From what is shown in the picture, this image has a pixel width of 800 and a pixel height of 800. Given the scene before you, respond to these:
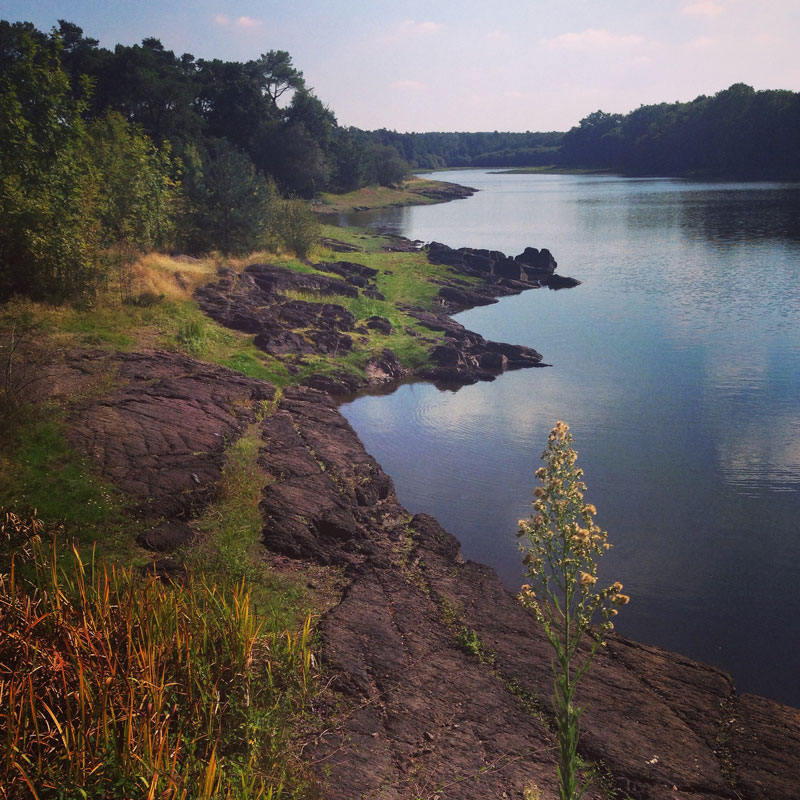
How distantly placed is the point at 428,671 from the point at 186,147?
39.7 metres

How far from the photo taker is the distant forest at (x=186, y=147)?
771 inches

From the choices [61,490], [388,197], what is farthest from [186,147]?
[388,197]

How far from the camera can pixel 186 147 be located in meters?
41.2

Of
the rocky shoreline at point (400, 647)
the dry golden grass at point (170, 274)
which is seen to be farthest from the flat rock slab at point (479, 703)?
the dry golden grass at point (170, 274)

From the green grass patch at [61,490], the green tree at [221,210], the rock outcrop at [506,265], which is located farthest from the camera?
the rock outcrop at [506,265]

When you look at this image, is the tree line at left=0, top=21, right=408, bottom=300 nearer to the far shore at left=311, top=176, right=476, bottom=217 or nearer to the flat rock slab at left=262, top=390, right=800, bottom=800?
the flat rock slab at left=262, top=390, right=800, bottom=800

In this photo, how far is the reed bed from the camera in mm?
4961

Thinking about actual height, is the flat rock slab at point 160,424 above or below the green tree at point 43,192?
below

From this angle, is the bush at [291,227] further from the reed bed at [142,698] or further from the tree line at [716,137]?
the tree line at [716,137]

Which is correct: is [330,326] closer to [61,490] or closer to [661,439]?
[661,439]

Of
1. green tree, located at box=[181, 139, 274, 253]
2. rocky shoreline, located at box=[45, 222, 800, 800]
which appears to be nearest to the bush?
green tree, located at box=[181, 139, 274, 253]

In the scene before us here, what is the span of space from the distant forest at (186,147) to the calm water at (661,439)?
11.1 m

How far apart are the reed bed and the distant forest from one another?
15.2 metres

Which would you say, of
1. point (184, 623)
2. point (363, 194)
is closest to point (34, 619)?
point (184, 623)
